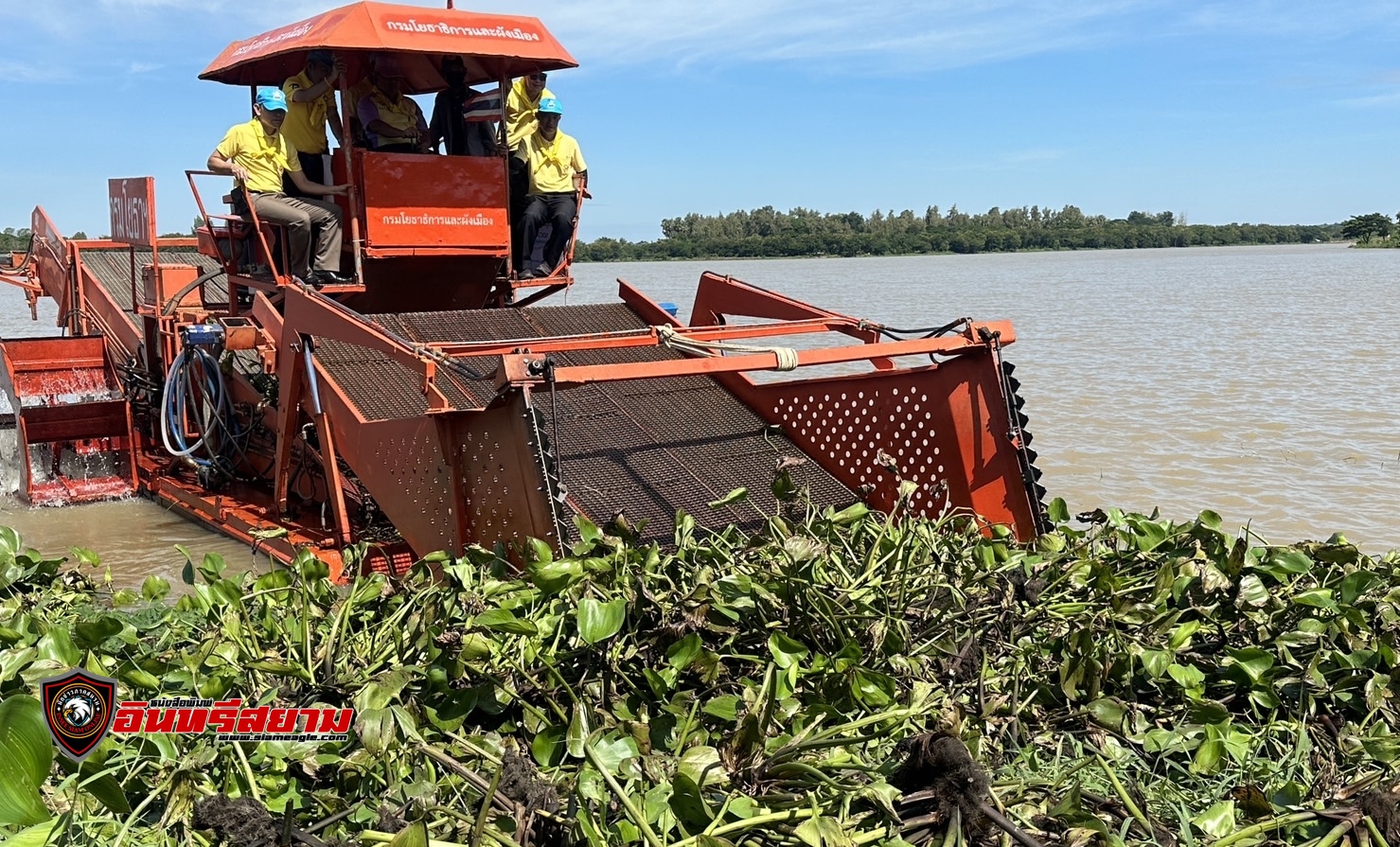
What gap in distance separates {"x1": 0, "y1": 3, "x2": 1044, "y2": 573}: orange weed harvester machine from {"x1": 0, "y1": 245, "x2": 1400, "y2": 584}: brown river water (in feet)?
2.17

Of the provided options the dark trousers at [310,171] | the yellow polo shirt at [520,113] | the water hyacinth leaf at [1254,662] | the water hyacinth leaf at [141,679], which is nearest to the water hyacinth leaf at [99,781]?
the water hyacinth leaf at [141,679]

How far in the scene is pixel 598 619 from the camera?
288cm

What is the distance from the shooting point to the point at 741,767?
8.29 feet

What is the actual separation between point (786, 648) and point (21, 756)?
1655mm

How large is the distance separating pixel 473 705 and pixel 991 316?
21.6m

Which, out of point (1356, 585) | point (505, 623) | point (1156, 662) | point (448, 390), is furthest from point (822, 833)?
point (448, 390)

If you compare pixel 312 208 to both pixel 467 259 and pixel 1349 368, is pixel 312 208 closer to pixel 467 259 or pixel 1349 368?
pixel 467 259

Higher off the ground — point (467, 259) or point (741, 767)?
point (467, 259)

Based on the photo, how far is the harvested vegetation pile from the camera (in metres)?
2.38

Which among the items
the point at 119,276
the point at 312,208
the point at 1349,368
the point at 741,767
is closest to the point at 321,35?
the point at 312,208

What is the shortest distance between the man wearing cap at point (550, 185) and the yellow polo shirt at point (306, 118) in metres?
1.29

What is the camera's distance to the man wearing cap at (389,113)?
8031mm

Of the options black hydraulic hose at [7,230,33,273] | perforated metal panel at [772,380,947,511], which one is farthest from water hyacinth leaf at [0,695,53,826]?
black hydraulic hose at [7,230,33,273]

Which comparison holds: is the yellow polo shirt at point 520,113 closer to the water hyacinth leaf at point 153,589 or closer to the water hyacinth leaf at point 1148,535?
the water hyacinth leaf at point 153,589
